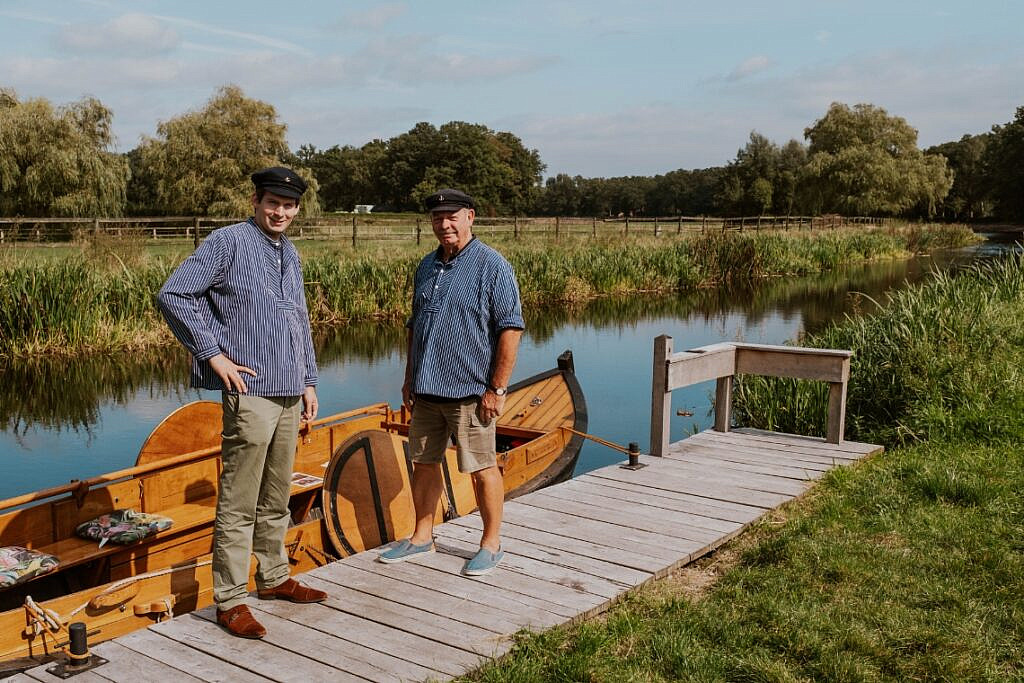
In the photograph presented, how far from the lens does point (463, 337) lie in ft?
13.5

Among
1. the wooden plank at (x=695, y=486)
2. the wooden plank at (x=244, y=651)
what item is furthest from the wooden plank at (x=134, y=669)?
the wooden plank at (x=695, y=486)

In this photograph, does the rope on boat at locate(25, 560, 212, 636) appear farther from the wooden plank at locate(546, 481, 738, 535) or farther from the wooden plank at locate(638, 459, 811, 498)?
the wooden plank at locate(638, 459, 811, 498)

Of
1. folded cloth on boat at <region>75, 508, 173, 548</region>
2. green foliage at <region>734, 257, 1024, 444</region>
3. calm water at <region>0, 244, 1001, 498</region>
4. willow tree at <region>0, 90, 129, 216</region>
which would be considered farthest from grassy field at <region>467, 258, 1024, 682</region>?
willow tree at <region>0, 90, 129, 216</region>

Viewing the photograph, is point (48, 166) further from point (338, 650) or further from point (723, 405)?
point (338, 650)

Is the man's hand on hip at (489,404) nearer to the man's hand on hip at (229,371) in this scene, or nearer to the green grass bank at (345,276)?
the man's hand on hip at (229,371)

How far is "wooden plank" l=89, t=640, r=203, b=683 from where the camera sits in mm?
3359

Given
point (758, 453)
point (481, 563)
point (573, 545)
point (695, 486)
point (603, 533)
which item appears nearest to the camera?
point (481, 563)

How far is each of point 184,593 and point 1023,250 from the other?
41.0 feet

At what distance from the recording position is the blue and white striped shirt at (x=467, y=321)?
4.11 metres

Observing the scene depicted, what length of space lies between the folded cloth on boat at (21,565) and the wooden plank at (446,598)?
137 centimetres

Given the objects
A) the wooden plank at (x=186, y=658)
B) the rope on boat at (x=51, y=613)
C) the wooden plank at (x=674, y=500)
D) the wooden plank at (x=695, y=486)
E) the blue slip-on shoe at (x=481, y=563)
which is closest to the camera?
the wooden plank at (x=186, y=658)

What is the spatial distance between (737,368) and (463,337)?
3.58 meters

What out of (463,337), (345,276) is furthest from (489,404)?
(345,276)

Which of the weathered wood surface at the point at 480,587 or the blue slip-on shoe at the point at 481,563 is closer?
the weathered wood surface at the point at 480,587
